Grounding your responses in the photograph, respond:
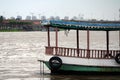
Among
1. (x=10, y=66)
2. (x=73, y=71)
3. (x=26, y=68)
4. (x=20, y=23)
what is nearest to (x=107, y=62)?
(x=73, y=71)

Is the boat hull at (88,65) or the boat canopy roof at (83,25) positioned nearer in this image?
the boat hull at (88,65)

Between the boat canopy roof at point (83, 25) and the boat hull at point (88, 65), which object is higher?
the boat canopy roof at point (83, 25)

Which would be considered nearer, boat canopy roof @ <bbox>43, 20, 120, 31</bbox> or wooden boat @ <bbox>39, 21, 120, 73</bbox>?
wooden boat @ <bbox>39, 21, 120, 73</bbox>

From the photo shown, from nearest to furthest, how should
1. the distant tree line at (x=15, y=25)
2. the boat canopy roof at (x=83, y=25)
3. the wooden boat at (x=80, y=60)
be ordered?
the wooden boat at (x=80, y=60), the boat canopy roof at (x=83, y=25), the distant tree line at (x=15, y=25)

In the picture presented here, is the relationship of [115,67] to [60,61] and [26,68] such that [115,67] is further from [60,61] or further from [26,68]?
[26,68]

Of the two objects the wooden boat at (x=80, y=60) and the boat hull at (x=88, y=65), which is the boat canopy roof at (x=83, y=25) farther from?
the boat hull at (x=88, y=65)

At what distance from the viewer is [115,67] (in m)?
20.4

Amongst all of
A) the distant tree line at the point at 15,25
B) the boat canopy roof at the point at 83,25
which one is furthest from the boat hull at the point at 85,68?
the distant tree line at the point at 15,25

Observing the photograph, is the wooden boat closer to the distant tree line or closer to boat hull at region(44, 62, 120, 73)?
boat hull at region(44, 62, 120, 73)

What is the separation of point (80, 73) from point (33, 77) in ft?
7.87

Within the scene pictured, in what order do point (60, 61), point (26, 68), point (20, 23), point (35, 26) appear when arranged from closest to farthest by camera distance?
point (60, 61) → point (26, 68) → point (20, 23) → point (35, 26)

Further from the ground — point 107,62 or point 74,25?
point 74,25

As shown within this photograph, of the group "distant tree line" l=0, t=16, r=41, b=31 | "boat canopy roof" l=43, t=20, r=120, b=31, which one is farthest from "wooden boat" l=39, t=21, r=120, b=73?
"distant tree line" l=0, t=16, r=41, b=31

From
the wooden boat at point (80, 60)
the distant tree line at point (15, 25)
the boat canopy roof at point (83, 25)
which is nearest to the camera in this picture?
the wooden boat at point (80, 60)
